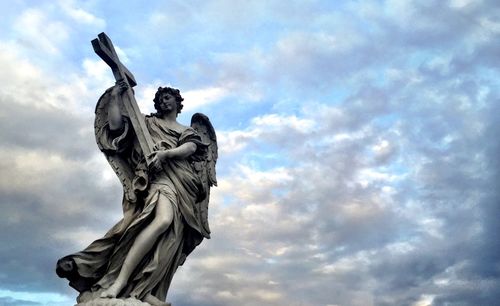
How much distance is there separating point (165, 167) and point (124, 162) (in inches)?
35.2

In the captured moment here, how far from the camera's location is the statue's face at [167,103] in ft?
38.8

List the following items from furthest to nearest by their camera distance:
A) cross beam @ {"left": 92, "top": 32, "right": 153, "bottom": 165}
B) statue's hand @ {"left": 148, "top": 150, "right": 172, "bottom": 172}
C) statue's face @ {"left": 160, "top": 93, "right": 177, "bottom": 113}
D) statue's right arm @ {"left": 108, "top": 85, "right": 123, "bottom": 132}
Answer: statue's face @ {"left": 160, "top": 93, "right": 177, "bottom": 113} < statue's right arm @ {"left": 108, "top": 85, "right": 123, "bottom": 132} < cross beam @ {"left": 92, "top": 32, "right": 153, "bottom": 165} < statue's hand @ {"left": 148, "top": 150, "right": 172, "bottom": 172}

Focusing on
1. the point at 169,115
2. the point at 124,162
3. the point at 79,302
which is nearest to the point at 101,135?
the point at 124,162

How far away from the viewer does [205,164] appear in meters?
12.0

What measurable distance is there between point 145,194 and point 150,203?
390 mm

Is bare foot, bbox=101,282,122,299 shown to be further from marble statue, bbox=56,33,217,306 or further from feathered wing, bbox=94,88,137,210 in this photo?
feathered wing, bbox=94,88,137,210

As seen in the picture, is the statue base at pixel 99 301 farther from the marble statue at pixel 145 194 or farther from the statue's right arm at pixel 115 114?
the statue's right arm at pixel 115 114

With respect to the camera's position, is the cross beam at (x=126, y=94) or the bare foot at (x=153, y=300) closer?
the bare foot at (x=153, y=300)

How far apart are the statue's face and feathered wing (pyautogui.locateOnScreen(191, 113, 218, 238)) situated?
713mm

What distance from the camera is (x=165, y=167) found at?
36.0 ft

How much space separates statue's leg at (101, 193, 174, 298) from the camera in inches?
385

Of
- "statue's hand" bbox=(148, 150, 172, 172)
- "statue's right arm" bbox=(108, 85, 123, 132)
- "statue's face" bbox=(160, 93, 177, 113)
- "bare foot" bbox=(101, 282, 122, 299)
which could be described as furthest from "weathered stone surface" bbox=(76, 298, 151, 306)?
"statue's face" bbox=(160, 93, 177, 113)

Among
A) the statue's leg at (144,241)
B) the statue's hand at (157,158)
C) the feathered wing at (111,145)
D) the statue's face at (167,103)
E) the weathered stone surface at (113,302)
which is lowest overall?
the weathered stone surface at (113,302)

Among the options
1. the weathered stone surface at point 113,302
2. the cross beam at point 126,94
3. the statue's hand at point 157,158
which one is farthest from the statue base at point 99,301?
the cross beam at point 126,94
